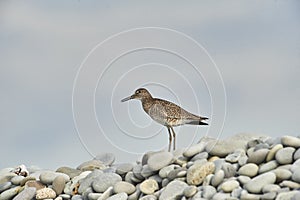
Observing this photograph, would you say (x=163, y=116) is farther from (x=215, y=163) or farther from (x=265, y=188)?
(x=265, y=188)

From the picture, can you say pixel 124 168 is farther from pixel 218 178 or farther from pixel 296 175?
pixel 296 175

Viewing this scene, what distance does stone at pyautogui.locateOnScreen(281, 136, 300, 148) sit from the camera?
10.6 ft

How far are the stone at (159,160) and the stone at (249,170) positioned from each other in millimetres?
564

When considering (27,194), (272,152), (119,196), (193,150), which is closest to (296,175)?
(272,152)

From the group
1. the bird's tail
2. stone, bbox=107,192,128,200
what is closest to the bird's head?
the bird's tail

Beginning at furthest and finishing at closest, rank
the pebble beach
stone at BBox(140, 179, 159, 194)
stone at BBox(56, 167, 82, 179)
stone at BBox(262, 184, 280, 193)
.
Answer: stone at BBox(56, 167, 82, 179), stone at BBox(140, 179, 159, 194), the pebble beach, stone at BBox(262, 184, 280, 193)

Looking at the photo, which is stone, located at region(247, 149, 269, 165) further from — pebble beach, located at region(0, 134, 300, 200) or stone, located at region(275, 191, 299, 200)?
stone, located at region(275, 191, 299, 200)

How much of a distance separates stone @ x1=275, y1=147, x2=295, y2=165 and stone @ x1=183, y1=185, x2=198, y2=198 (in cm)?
51

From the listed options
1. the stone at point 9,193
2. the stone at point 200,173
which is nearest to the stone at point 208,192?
the stone at point 200,173

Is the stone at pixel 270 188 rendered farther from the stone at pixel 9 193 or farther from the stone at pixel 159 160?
the stone at pixel 9 193

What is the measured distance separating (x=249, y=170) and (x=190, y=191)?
1.18ft

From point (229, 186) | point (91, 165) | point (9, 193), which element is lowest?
point (9, 193)

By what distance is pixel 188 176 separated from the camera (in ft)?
11.0

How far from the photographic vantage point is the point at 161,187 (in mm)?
3539
